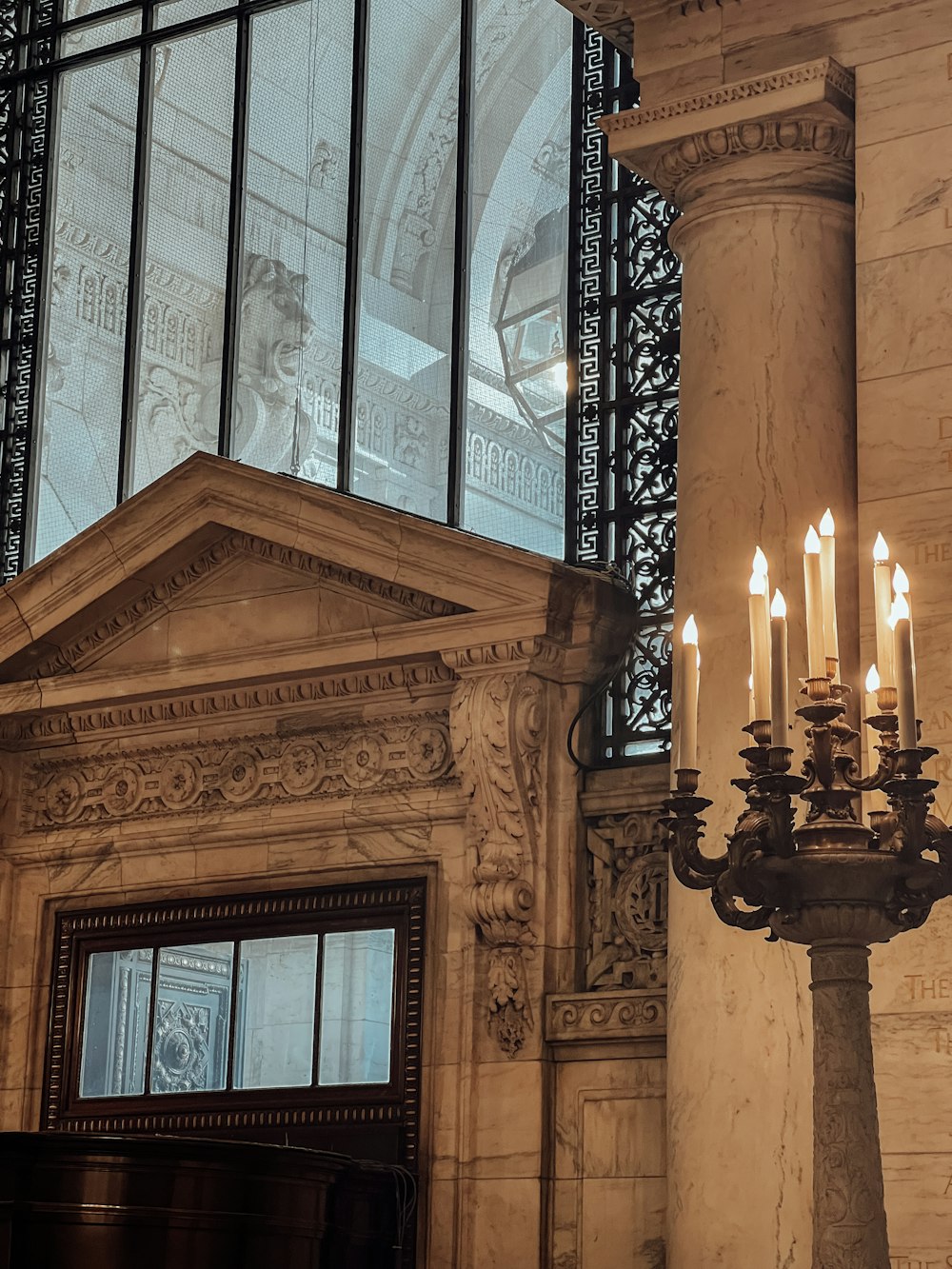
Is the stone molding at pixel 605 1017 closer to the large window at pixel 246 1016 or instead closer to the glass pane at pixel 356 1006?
the large window at pixel 246 1016

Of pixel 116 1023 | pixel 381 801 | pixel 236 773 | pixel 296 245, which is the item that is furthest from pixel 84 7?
pixel 116 1023

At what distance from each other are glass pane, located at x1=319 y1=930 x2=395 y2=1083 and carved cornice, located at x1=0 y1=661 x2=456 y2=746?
3.49ft

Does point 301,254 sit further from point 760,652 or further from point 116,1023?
point 760,652

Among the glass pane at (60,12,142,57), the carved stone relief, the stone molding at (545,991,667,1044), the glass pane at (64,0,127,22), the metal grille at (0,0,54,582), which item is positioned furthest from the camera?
the glass pane at (64,0,127,22)

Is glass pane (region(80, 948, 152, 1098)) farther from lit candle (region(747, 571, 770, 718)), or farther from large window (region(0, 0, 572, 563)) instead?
lit candle (region(747, 571, 770, 718))

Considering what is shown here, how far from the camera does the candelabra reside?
4770 mm

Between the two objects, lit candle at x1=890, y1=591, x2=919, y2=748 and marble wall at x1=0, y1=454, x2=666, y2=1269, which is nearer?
lit candle at x1=890, y1=591, x2=919, y2=748

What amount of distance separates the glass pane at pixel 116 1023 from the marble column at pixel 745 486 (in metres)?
3.22

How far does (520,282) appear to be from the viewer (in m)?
10.4

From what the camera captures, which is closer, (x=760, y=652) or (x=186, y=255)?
(x=760, y=652)

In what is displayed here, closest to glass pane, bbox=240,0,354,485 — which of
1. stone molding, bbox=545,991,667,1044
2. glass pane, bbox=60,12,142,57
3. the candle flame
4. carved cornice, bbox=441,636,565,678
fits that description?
glass pane, bbox=60,12,142,57

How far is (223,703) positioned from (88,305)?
2740 mm

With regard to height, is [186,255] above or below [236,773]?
above

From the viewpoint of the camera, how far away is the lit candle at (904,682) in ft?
15.5
